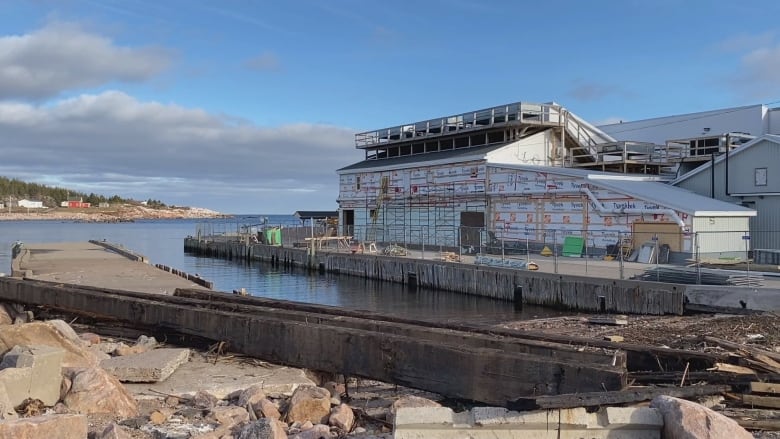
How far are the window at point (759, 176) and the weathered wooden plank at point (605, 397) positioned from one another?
26561 mm

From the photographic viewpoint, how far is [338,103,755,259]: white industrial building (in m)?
28.9

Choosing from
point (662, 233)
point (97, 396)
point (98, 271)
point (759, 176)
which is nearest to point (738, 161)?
point (759, 176)

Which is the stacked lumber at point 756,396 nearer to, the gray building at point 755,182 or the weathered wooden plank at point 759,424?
the weathered wooden plank at point 759,424

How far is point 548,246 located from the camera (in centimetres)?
3484

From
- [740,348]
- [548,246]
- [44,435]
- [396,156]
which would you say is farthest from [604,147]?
[44,435]

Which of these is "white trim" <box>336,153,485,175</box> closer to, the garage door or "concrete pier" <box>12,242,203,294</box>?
the garage door

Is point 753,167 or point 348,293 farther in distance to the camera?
point 348,293

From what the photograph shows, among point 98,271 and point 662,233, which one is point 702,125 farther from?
point 98,271

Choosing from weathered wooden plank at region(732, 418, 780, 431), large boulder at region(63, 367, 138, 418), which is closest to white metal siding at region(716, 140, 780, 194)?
weathered wooden plank at region(732, 418, 780, 431)

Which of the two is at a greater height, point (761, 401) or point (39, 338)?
point (39, 338)

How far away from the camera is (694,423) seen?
5410mm

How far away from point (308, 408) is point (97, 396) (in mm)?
2433

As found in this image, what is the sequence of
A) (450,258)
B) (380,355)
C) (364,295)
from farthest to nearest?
1. (450,258)
2. (364,295)
3. (380,355)

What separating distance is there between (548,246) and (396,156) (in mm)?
20820
